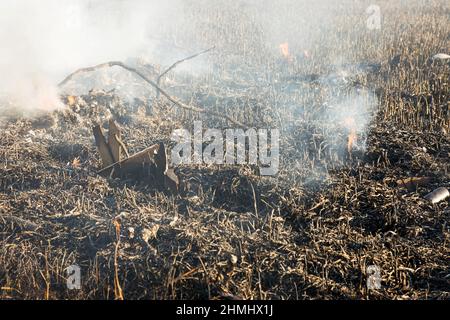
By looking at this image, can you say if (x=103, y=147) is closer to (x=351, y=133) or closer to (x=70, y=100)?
(x=70, y=100)

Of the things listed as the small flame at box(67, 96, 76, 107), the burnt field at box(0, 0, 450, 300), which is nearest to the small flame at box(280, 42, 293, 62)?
the burnt field at box(0, 0, 450, 300)

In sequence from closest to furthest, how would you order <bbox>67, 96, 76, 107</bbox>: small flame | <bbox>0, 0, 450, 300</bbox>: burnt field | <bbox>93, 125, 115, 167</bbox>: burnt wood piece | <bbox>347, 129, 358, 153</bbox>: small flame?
<bbox>0, 0, 450, 300</bbox>: burnt field < <bbox>93, 125, 115, 167</bbox>: burnt wood piece < <bbox>347, 129, 358, 153</bbox>: small flame < <bbox>67, 96, 76, 107</bbox>: small flame

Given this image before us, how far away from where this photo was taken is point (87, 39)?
9086 mm

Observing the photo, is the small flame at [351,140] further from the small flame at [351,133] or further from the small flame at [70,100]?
the small flame at [70,100]

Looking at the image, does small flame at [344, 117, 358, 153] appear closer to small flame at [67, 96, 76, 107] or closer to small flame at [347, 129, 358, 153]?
small flame at [347, 129, 358, 153]

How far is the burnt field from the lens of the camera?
375 cm

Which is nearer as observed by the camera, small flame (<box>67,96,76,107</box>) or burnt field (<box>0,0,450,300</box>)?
burnt field (<box>0,0,450,300</box>)

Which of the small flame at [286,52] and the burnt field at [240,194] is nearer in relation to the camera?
the burnt field at [240,194]

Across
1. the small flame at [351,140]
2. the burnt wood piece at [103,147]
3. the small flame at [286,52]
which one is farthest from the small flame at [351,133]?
the small flame at [286,52]

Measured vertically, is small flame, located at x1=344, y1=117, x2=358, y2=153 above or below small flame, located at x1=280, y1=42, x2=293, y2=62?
below

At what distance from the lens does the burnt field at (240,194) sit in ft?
12.3

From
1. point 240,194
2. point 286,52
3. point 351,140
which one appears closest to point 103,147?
point 240,194
